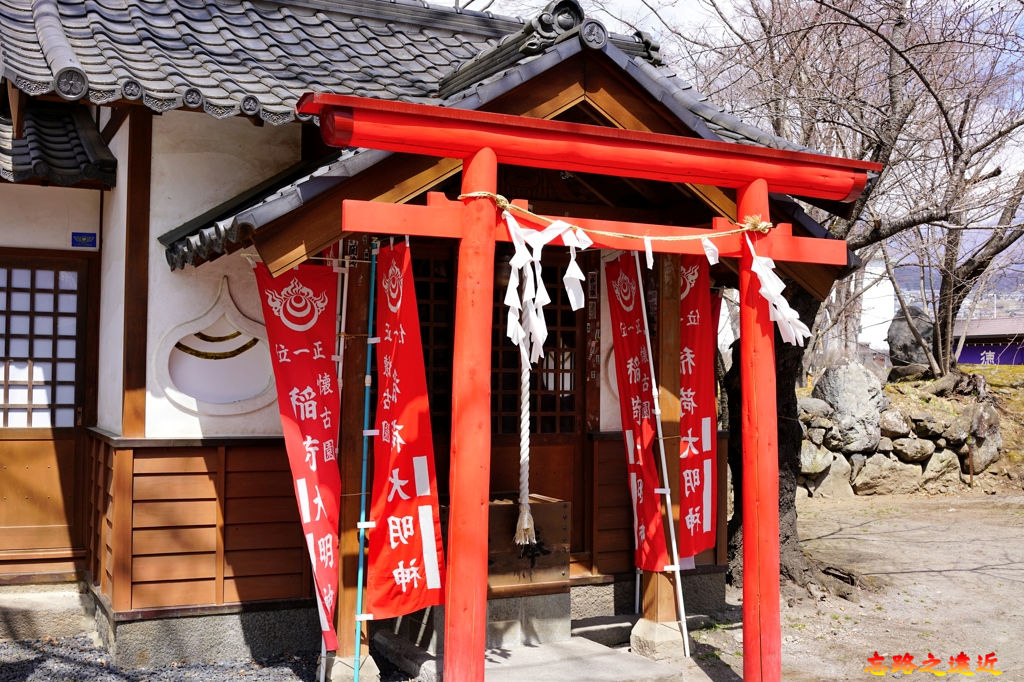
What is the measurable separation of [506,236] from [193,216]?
3460 mm

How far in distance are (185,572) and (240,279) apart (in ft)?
8.12

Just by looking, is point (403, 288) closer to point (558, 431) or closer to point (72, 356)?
point (558, 431)

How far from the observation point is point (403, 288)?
6430 millimetres

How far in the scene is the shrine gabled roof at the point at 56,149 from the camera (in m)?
7.77

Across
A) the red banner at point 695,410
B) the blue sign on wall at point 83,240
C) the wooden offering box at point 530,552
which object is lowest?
the wooden offering box at point 530,552

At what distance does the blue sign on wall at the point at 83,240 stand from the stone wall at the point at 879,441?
12359mm

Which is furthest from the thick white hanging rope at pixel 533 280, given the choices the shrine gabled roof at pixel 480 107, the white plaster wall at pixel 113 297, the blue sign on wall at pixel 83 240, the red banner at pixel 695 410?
the blue sign on wall at pixel 83 240

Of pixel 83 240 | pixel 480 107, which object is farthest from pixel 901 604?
pixel 83 240

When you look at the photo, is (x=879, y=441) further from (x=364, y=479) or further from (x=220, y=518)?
(x=220, y=518)

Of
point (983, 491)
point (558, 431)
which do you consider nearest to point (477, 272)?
point (558, 431)

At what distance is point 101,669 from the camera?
299 inches

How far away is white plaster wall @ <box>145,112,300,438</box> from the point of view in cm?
776

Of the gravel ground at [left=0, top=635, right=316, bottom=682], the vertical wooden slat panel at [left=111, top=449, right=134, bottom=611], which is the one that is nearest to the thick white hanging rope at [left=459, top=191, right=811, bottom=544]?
the gravel ground at [left=0, top=635, right=316, bottom=682]

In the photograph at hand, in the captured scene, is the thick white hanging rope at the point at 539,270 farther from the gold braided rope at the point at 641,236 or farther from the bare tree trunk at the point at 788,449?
the bare tree trunk at the point at 788,449
